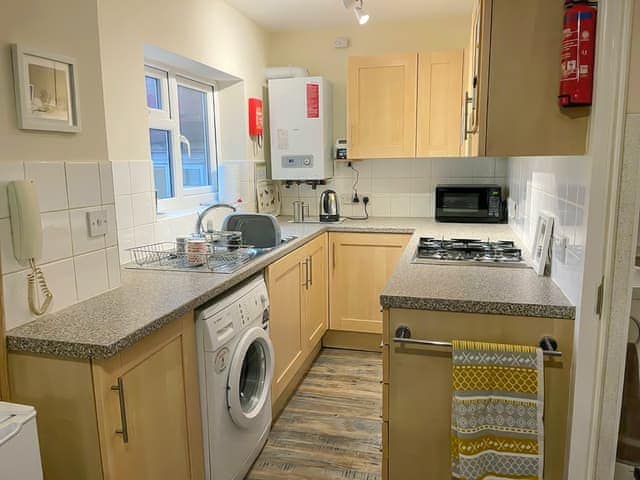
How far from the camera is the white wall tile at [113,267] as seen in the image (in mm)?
1770

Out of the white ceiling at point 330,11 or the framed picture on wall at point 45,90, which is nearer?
the framed picture on wall at point 45,90

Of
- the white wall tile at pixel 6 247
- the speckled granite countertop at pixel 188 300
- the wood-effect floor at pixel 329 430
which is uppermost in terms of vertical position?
the white wall tile at pixel 6 247

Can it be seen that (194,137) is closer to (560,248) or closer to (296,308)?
(296,308)

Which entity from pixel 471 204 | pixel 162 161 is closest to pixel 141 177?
pixel 162 161

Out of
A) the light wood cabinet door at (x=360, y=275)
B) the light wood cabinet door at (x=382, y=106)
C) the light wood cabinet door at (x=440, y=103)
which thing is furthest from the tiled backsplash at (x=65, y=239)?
the light wood cabinet door at (x=440, y=103)

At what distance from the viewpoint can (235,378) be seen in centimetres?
188

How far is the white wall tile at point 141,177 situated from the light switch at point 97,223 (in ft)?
1.88

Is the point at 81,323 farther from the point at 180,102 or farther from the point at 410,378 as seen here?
the point at 180,102

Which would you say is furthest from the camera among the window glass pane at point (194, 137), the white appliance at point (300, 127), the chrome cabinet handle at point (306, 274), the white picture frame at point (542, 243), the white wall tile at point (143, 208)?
the white appliance at point (300, 127)

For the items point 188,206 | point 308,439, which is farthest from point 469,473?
point 188,206

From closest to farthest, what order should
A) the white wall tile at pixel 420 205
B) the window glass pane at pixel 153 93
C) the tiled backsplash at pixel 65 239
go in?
the tiled backsplash at pixel 65 239 < the window glass pane at pixel 153 93 < the white wall tile at pixel 420 205

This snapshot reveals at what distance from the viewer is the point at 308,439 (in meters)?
2.41

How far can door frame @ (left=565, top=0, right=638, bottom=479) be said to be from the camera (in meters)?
→ 1.27

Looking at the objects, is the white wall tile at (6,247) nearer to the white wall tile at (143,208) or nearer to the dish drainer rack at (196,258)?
the dish drainer rack at (196,258)
